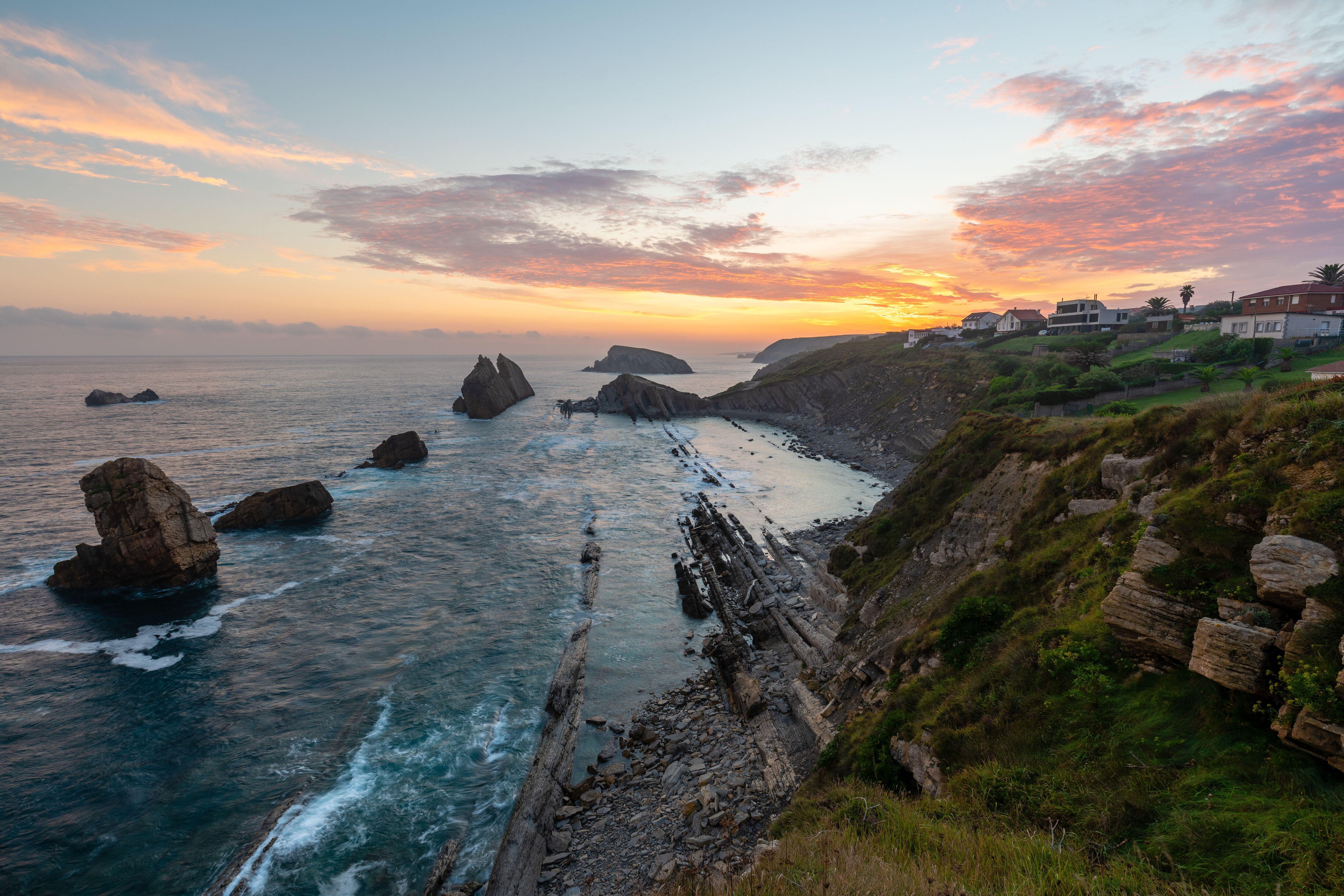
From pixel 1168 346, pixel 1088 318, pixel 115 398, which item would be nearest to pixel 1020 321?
pixel 1088 318

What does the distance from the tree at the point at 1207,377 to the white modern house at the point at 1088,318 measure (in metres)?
53.2

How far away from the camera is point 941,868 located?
829 centimetres

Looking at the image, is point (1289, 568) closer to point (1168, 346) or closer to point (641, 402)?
point (1168, 346)

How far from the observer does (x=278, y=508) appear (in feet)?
164

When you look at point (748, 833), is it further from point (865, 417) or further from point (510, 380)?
point (510, 380)

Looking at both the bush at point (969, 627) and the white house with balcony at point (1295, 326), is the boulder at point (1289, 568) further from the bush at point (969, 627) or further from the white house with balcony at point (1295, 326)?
the white house with balcony at point (1295, 326)

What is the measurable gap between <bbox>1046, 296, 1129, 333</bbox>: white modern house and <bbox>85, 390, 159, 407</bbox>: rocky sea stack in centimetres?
20966

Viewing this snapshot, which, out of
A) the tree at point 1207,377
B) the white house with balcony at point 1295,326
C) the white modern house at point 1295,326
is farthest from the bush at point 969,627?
the white modern house at point 1295,326

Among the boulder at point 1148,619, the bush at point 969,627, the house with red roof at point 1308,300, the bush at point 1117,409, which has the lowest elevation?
the bush at point 969,627

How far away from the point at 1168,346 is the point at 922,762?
78731 mm

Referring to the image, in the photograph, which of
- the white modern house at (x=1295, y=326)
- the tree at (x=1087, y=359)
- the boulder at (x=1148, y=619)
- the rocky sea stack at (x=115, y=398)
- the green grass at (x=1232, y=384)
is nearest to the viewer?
the boulder at (x=1148, y=619)

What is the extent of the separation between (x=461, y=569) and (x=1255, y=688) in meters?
41.1

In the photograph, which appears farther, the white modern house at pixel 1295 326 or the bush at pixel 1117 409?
the white modern house at pixel 1295 326

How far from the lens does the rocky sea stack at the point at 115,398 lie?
12669cm
